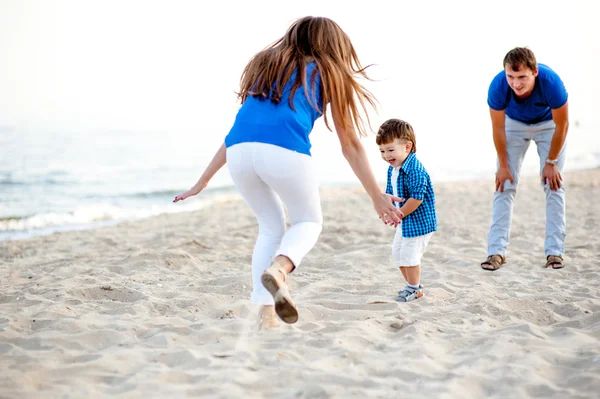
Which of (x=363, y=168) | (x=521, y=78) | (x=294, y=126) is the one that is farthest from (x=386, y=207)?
(x=521, y=78)

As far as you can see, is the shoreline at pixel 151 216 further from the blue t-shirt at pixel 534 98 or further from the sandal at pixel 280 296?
the blue t-shirt at pixel 534 98

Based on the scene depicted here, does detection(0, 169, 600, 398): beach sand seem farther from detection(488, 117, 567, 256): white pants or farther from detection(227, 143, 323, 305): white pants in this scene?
detection(227, 143, 323, 305): white pants

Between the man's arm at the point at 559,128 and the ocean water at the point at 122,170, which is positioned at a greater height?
the man's arm at the point at 559,128

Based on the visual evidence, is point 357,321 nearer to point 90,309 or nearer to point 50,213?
point 90,309

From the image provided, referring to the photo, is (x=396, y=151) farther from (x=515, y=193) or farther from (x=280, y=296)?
(x=515, y=193)

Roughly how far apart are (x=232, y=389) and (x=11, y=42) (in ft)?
131

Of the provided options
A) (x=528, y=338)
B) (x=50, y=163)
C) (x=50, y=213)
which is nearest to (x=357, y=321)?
(x=528, y=338)

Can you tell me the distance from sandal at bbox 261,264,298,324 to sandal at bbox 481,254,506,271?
2674 mm

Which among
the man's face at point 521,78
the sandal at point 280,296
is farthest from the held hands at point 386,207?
the man's face at point 521,78

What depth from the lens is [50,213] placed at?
1052cm

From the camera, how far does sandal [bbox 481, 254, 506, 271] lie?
4980 millimetres

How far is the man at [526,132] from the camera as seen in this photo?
14.8 feet

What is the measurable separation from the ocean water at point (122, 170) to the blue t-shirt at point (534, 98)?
6.69m

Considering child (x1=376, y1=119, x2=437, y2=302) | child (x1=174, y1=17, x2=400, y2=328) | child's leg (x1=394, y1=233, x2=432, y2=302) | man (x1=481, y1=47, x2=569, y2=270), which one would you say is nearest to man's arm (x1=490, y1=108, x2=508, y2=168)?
man (x1=481, y1=47, x2=569, y2=270)
